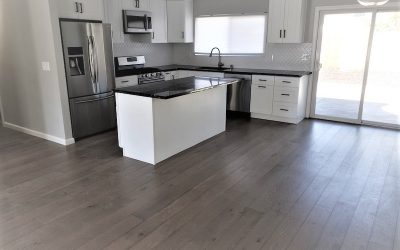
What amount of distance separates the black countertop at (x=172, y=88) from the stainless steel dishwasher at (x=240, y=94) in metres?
1.36

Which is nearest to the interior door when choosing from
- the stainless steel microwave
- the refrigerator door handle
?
the stainless steel microwave

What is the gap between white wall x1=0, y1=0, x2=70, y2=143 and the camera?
4285 millimetres

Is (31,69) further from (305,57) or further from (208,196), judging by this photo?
(305,57)

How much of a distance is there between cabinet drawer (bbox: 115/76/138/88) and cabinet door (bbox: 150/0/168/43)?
124 centimetres

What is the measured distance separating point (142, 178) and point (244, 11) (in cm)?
439

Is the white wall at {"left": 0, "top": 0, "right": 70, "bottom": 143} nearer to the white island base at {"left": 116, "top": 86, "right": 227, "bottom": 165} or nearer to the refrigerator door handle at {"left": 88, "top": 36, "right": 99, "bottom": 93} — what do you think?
the refrigerator door handle at {"left": 88, "top": 36, "right": 99, "bottom": 93}

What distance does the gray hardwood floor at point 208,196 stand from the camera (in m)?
2.43

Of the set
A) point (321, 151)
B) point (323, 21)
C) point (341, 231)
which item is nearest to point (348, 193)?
point (341, 231)

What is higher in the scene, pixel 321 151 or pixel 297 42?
pixel 297 42

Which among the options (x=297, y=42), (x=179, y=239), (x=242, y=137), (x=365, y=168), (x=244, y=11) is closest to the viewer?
(x=179, y=239)

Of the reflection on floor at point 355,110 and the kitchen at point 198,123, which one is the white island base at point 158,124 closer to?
the kitchen at point 198,123

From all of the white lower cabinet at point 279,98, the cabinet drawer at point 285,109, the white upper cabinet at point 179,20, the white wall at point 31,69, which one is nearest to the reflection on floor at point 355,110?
the white lower cabinet at point 279,98

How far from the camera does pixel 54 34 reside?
4168mm

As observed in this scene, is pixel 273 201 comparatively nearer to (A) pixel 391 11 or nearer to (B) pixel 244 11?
(A) pixel 391 11
